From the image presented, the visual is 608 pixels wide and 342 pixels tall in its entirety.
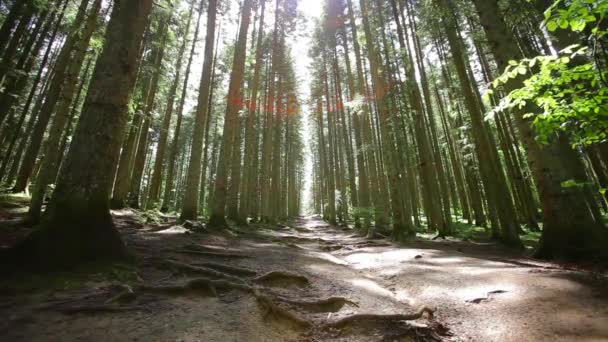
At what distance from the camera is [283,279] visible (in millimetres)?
5402

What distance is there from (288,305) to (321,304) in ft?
1.65

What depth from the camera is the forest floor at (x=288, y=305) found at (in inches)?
115

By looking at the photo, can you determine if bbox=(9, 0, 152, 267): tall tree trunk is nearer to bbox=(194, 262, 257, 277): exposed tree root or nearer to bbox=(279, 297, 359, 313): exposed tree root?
bbox=(194, 262, 257, 277): exposed tree root

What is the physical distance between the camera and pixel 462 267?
616 cm

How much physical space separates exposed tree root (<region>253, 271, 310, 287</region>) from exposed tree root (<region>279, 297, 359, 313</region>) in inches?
35.8

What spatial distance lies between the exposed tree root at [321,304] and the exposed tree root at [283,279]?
91 cm

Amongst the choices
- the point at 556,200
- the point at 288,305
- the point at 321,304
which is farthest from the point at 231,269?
the point at 556,200

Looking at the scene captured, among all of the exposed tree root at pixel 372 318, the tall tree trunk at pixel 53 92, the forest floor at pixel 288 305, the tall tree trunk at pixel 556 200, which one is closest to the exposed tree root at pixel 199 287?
the forest floor at pixel 288 305

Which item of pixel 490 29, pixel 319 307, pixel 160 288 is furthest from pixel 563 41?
pixel 160 288

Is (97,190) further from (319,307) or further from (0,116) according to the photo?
(0,116)

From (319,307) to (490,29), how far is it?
7628 millimetres

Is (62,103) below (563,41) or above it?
below

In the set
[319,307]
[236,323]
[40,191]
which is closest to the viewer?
[236,323]

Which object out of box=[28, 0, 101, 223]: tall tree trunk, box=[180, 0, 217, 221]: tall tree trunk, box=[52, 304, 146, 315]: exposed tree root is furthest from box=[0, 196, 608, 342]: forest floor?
box=[180, 0, 217, 221]: tall tree trunk
